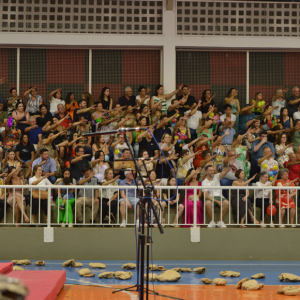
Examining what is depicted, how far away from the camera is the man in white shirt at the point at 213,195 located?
9.24 meters

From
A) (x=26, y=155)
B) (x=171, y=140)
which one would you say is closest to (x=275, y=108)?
(x=171, y=140)

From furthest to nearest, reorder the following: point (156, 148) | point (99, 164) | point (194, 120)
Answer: point (194, 120) < point (156, 148) < point (99, 164)

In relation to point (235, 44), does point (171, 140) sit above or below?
below

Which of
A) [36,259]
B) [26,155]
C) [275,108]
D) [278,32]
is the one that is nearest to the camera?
[36,259]

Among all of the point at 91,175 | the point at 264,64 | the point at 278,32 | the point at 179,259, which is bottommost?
the point at 179,259

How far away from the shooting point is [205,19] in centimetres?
1322

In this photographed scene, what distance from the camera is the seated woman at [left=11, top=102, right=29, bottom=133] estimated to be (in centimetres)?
1154

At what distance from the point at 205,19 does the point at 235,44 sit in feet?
3.76

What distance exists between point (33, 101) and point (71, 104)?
1.06 metres

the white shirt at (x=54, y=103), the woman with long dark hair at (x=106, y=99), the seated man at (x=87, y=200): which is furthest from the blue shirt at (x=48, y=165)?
the woman with long dark hair at (x=106, y=99)

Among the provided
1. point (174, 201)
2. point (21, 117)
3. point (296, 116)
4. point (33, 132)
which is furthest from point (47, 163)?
point (296, 116)

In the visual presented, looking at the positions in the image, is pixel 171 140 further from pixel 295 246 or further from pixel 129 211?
pixel 295 246

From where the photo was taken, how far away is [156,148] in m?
11.1

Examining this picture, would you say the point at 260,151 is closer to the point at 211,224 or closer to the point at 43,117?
the point at 211,224
